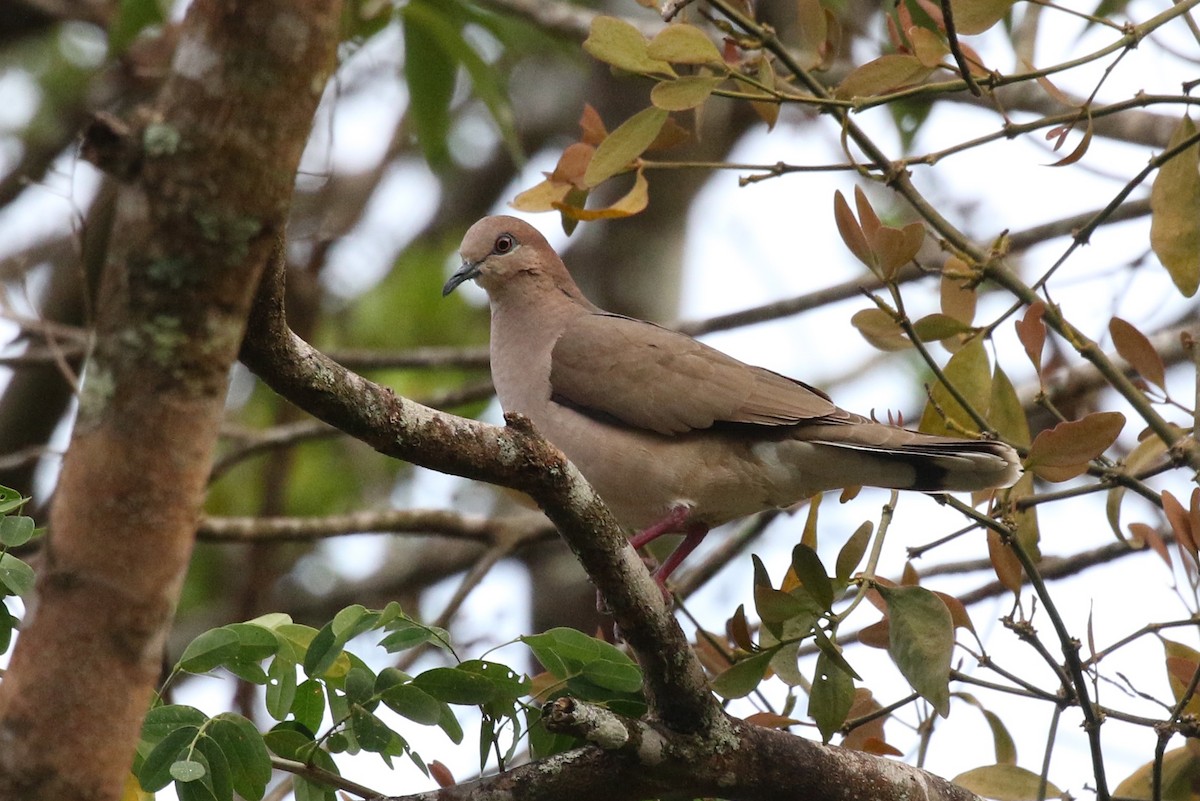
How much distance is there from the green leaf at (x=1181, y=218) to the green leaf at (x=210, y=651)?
8.56 ft

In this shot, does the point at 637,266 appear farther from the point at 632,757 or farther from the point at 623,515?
the point at 632,757

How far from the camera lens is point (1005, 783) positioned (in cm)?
367

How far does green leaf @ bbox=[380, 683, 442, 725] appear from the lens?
9.87 feet

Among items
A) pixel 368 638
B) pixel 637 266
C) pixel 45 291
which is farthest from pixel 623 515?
pixel 45 291

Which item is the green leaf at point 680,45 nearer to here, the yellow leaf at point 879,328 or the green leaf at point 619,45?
the green leaf at point 619,45

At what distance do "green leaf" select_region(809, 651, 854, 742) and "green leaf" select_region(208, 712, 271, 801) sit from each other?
4.76 ft

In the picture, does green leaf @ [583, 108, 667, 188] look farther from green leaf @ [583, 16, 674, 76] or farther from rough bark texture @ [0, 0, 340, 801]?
rough bark texture @ [0, 0, 340, 801]

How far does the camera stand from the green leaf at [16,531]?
110 inches

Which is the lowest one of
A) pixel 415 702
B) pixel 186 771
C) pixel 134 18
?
pixel 186 771

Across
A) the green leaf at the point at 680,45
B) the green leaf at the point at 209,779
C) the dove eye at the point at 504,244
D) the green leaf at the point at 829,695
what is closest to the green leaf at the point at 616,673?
the green leaf at the point at 829,695

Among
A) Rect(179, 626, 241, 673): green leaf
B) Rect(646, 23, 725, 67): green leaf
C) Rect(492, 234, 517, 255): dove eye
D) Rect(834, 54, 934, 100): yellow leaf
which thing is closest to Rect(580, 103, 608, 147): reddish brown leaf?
Rect(646, 23, 725, 67): green leaf

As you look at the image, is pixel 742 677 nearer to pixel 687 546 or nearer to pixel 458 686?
pixel 458 686

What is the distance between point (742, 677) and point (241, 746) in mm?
A: 1309

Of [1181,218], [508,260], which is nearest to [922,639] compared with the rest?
[1181,218]
